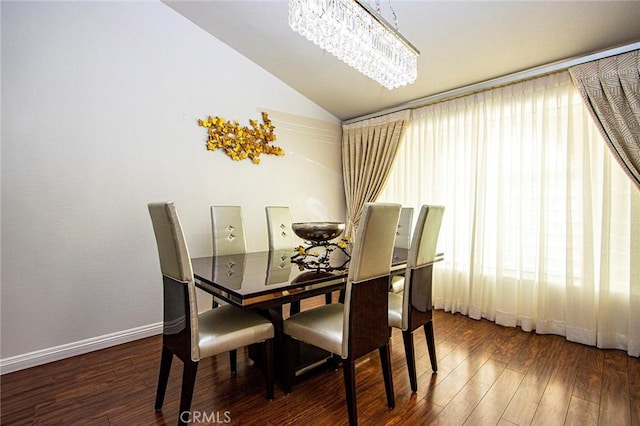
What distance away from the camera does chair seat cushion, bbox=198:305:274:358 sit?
1.59 metres

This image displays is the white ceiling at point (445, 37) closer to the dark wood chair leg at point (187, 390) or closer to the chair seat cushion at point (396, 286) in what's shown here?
the chair seat cushion at point (396, 286)

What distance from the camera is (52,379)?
2.04m

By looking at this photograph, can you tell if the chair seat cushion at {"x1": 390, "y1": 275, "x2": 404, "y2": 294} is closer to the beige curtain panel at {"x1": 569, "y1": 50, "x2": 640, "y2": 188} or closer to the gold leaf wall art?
the beige curtain panel at {"x1": 569, "y1": 50, "x2": 640, "y2": 188}

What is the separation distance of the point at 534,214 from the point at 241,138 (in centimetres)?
289

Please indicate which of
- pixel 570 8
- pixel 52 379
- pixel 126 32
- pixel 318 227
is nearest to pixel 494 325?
pixel 318 227

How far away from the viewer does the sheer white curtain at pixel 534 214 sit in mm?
2414

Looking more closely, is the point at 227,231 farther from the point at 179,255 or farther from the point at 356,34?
the point at 356,34

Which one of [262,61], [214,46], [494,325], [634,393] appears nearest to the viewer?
[634,393]

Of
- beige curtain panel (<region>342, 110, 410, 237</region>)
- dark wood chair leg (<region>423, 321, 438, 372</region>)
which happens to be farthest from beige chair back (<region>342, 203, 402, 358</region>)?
beige curtain panel (<region>342, 110, 410, 237</region>)

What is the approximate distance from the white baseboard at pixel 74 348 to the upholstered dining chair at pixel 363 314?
156cm

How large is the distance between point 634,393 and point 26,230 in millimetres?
4029

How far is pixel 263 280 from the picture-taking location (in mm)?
1693

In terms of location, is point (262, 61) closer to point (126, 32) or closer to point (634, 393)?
point (126, 32)

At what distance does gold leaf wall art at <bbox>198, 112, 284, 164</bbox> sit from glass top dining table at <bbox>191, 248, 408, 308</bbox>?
134 cm
